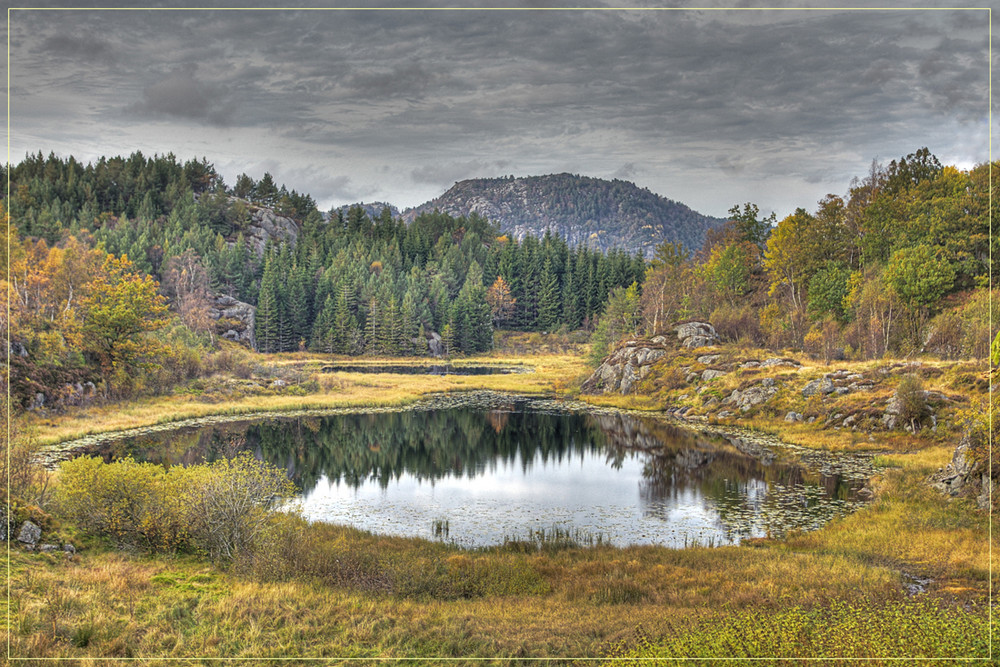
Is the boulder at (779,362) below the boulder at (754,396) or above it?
above

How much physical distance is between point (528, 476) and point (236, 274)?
102m

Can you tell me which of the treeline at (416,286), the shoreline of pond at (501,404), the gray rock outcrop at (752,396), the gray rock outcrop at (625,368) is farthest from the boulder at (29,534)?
the treeline at (416,286)

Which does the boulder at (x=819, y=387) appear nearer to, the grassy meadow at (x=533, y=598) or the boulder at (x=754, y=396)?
the boulder at (x=754, y=396)

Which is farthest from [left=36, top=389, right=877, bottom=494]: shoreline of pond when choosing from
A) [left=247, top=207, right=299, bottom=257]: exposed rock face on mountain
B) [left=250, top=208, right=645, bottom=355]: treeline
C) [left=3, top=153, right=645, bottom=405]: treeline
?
[left=247, top=207, right=299, bottom=257]: exposed rock face on mountain

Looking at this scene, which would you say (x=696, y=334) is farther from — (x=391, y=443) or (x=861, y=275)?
(x=391, y=443)

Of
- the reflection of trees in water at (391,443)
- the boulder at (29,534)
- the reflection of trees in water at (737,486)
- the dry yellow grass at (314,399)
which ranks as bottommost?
the reflection of trees in water at (391,443)

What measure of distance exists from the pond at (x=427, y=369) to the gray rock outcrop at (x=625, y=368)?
26.3 meters

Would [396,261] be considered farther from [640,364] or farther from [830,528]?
[830,528]

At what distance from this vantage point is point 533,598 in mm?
15102

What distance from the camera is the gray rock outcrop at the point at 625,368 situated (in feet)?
217

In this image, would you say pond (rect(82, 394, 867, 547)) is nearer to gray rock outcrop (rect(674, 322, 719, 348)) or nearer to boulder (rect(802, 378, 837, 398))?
boulder (rect(802, 378, 837, 398))

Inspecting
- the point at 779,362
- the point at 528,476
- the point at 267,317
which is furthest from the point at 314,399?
the point at 267,317

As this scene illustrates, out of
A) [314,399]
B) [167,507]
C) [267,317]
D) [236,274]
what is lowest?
[314,399]

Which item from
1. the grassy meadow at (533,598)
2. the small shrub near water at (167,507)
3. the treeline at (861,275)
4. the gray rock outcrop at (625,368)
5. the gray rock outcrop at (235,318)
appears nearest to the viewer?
the grassy meadow at (533,598)
